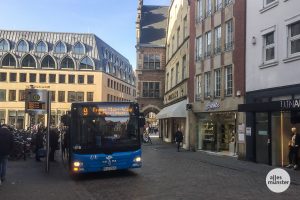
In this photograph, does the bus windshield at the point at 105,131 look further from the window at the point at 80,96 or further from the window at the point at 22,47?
the window at the point at 22,47

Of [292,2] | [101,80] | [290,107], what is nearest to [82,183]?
[290,107]

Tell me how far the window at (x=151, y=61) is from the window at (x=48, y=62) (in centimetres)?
3248

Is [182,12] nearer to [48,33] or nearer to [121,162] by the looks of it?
[121,162]

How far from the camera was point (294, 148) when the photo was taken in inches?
714

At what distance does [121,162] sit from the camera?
50.3ft

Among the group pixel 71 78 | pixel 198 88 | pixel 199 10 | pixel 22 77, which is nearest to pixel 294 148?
pixel 198 88

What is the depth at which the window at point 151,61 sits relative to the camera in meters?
57.4

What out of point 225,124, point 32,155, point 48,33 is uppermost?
point 48,33

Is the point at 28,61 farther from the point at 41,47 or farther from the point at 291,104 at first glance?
the point at 291,104

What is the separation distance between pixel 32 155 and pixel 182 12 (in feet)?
62.4

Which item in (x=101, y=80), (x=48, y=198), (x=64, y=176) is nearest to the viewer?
(x=48, y=198)

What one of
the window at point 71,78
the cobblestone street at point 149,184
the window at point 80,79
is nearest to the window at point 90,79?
the window at point 80,79

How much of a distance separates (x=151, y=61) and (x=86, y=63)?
1213 inches

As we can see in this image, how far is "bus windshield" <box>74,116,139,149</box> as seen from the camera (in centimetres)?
1507
